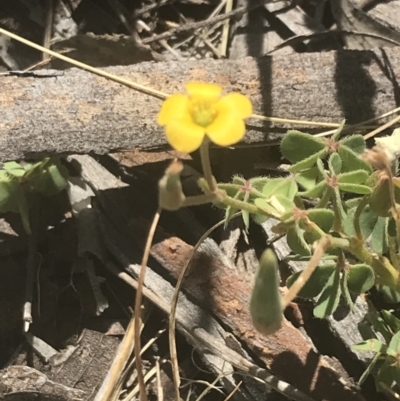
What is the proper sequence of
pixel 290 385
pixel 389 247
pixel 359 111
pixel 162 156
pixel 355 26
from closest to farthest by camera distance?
pixel 389 247
pixel 290 385
pixel 359 111
pixel 162 156
pixel 355 26

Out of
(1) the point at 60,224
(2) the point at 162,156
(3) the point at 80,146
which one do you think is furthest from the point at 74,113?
(1) the point at 60,224

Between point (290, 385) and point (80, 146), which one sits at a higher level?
point (80, 146)

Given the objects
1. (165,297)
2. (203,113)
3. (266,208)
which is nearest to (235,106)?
(203,113)

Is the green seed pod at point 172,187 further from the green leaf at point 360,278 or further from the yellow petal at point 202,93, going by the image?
the green leaf at point 360,278

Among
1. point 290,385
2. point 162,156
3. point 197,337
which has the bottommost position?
point 290,385

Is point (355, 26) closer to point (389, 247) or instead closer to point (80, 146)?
point (389, 247)

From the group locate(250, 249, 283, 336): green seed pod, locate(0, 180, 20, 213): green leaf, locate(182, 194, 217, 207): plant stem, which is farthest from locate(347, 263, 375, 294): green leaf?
locate(0, 180, 20, 213): green leaf
